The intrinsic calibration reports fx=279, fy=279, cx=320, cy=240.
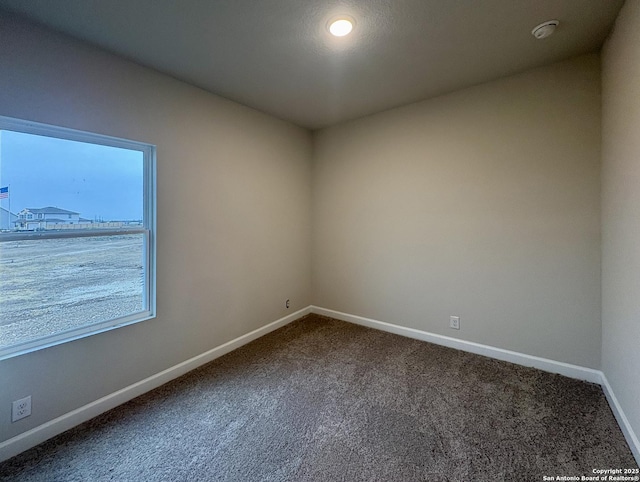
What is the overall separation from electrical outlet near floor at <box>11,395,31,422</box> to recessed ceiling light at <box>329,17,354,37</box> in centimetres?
300

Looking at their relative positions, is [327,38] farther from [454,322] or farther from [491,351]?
[491,351]

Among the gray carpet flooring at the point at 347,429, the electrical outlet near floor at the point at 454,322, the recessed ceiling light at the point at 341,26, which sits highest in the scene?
the recessed ceiling light at the point at 341,26

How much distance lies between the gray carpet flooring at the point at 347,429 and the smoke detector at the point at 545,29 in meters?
2.58

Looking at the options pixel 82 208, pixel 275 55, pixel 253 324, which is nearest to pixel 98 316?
pixel 82 208

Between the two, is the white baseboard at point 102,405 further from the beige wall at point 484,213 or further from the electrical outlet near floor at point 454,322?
the electrical outlet near floor at point 454,322

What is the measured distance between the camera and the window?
5.64 ft

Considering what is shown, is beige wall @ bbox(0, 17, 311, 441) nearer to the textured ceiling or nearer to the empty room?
the empty room

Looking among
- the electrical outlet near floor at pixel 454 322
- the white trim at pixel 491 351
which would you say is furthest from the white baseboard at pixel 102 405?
the electrical outlet near floor at pixel 454 322

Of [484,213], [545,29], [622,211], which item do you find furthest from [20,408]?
[545,29]

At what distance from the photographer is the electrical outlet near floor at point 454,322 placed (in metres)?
2.86

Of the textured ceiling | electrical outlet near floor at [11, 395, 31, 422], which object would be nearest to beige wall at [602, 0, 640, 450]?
the textured ceiling

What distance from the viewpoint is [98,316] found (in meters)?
2.06

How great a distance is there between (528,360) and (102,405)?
3.46 meters

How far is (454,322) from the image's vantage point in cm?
288
